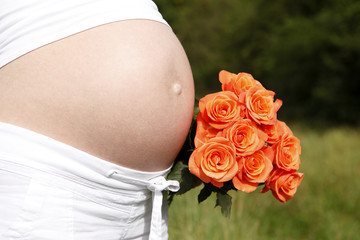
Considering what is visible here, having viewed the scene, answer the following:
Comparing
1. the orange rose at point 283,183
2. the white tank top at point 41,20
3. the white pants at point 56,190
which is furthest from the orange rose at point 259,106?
the white tank top at point 41,20

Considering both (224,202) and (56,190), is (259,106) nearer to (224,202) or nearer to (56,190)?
(224,202)

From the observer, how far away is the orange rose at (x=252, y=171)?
Result: 140 cm

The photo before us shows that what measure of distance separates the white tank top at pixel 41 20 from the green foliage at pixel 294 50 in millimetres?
8986

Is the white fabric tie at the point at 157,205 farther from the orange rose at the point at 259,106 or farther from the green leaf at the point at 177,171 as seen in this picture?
the orange rose at the point at 259,106

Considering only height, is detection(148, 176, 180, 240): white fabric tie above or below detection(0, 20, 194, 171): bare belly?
below

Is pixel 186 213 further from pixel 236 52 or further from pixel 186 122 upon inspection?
pixel 236 52

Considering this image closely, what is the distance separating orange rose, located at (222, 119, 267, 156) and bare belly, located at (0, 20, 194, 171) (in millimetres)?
200

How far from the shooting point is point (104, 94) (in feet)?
4.08

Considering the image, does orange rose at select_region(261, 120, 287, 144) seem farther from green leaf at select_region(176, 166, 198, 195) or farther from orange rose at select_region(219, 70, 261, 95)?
green leaf at select_region(176, 166, 198, 195)

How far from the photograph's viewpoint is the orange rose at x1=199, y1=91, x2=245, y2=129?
4.63ft

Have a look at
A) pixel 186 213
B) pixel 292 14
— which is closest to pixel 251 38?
pixel 292 14

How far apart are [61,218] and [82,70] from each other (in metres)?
0.48

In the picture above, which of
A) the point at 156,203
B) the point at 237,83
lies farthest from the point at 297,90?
the point at 156,203

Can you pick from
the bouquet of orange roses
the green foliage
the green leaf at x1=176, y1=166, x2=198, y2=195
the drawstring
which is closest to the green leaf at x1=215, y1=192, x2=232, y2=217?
the bouquet of orange roses
